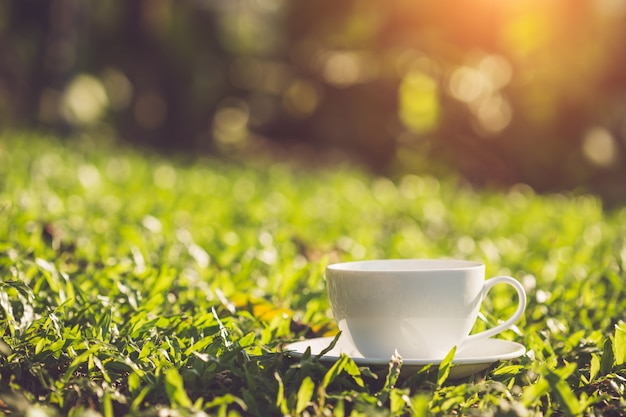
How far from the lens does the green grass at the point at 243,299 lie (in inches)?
81.6

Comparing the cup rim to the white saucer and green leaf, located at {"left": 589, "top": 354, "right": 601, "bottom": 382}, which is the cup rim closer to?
the white saucer

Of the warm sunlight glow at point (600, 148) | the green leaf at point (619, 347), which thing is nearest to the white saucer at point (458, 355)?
the green leaf at point (619, 347)

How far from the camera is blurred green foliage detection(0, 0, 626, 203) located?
12.0m

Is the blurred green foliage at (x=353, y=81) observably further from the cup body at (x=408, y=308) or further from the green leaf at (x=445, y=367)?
the green leaf at (x=445, y=367)

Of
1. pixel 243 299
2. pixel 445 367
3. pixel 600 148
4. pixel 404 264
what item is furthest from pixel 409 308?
pixel 600 148

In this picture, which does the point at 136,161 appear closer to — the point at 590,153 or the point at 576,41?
the point at 590,153

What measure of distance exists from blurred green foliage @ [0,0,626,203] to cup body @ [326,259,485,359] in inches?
356

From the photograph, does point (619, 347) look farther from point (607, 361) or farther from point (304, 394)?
point (304, 394)

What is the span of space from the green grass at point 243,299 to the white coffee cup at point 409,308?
11 cm

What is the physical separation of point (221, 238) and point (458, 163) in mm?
9343

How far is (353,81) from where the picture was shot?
14.4m

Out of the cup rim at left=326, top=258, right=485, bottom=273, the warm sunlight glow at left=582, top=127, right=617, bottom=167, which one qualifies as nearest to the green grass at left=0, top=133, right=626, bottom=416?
the cup rim at left=326, top=258, right=485, bottom=273

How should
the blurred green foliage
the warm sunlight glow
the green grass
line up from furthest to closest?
the blurred green foliage, the warm sunlight glow, the green grass

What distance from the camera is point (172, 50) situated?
14641mm
